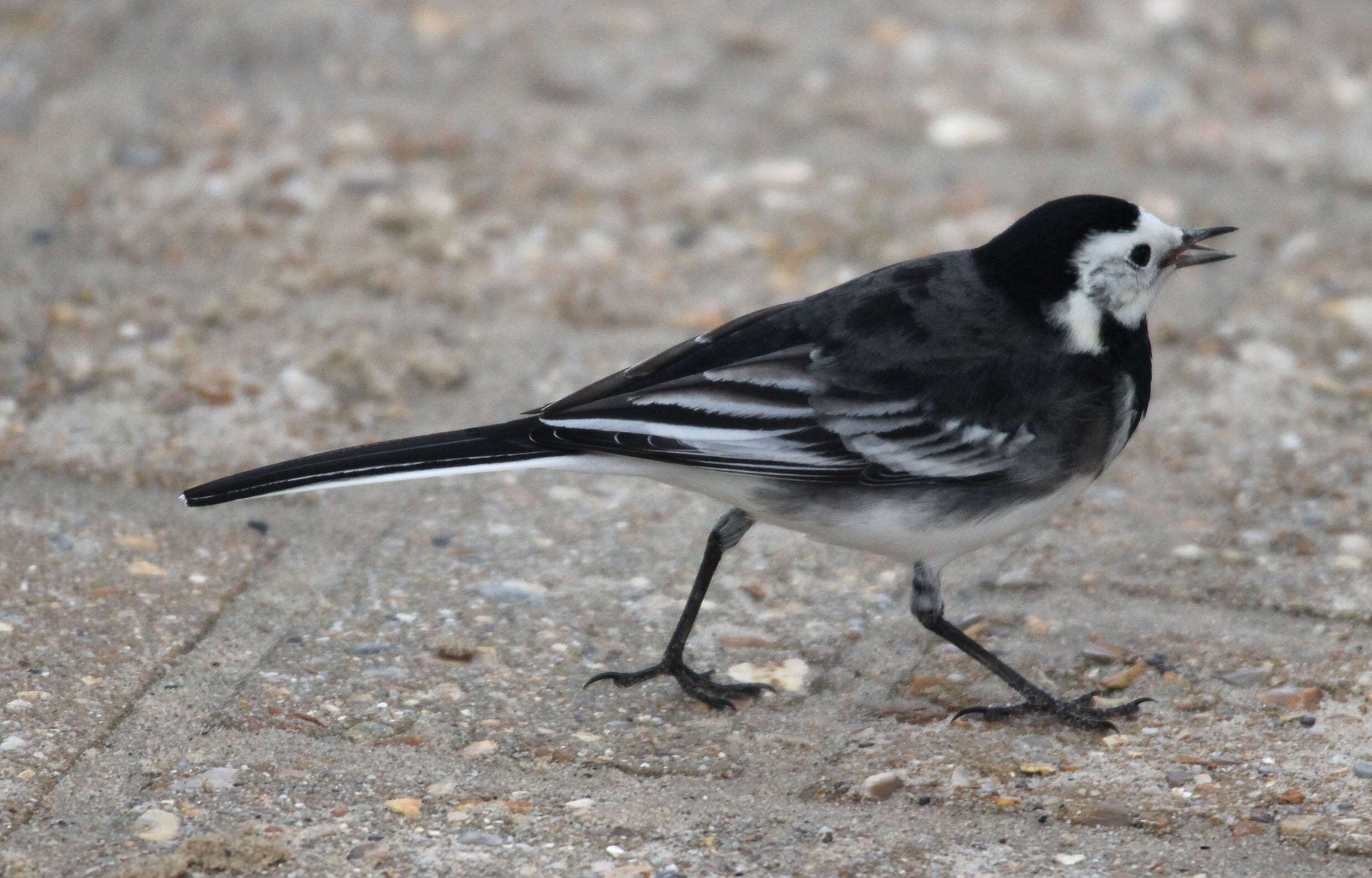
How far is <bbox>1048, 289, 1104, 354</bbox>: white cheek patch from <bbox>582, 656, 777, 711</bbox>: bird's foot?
111cm

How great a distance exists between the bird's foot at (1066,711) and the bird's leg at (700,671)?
1.72 ft

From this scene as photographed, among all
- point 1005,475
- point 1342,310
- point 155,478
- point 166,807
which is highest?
point 1342,310

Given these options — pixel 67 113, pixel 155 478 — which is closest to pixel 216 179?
pixel 67 113

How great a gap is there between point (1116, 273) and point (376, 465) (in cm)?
183

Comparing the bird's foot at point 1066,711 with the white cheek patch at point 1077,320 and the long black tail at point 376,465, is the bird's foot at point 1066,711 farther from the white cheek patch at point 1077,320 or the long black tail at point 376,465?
the long black tail at point 376,465

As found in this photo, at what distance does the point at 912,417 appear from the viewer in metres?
3.85

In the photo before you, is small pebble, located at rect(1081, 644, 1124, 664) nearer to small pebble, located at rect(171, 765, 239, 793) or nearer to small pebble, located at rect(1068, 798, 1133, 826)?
small pebble, located at rect(1068, 798, 1133, 826)

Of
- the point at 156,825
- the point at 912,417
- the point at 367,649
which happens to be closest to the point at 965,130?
the point at 912,417

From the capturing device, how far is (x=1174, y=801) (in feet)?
11.1

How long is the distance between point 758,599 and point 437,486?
40.8 inches

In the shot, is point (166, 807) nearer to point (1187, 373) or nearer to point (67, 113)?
point (1187, 373)

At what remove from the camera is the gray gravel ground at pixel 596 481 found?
336cm

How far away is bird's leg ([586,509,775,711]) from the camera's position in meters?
3.90

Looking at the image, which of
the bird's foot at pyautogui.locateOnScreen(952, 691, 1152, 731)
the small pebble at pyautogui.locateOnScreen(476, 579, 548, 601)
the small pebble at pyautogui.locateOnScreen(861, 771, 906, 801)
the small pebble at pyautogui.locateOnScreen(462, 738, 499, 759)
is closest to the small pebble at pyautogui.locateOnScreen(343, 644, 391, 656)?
the small pebble at pyautogui.locateOnScreen(476, 579, 548, 601)
